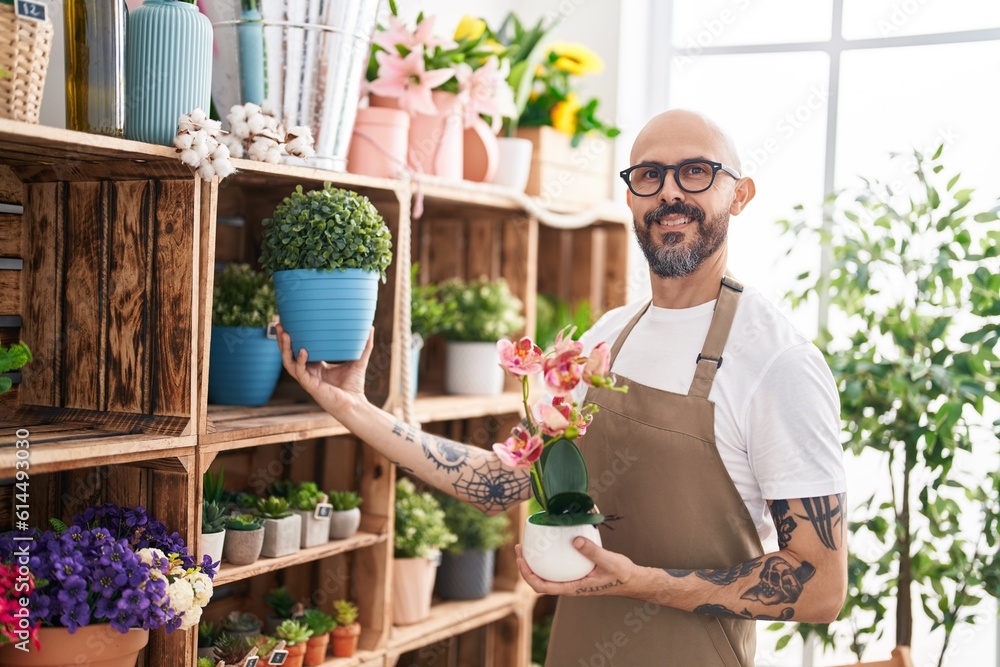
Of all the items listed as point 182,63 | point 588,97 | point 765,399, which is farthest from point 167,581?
point 588,97

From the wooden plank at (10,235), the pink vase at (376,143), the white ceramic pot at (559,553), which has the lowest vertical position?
the white ceramic pot at (559,553)

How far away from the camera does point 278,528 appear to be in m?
1.96

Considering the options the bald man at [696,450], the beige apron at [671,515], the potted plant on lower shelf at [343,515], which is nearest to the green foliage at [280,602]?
the potted plant on lower shelf at [343,515]

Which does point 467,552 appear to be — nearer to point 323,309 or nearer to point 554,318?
point 554,318

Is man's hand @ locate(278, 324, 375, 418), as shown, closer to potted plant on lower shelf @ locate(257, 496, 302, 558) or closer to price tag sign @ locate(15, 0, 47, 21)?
potted plant on lower shelf @ locate(257, 496, 302, 558)

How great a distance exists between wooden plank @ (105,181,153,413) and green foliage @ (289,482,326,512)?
478mm

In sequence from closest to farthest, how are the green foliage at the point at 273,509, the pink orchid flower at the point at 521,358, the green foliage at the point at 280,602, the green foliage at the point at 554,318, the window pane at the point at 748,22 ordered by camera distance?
the pink orchid flower at the point at 521,358 → the green foliage at the point at 273,509 → the green foliage at the point at 280,602 → the green foliage at the point at 554,318 → the window pane at the point at 748,22

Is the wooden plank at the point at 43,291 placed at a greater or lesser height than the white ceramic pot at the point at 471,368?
greater

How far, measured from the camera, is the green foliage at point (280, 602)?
2.21 meters

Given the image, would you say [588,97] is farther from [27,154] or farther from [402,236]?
[27,154]

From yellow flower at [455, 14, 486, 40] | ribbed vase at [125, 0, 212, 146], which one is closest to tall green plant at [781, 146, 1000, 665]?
yellow flower at [455, 14, 486, 40]

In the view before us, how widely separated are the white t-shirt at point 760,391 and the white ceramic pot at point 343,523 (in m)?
0.71

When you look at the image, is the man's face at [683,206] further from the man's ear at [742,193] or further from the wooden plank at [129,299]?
the wooden plank at [129,299]

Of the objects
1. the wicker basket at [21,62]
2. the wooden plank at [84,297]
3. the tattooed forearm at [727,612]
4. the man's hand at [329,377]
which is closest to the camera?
the wicker basket at [21,62]
